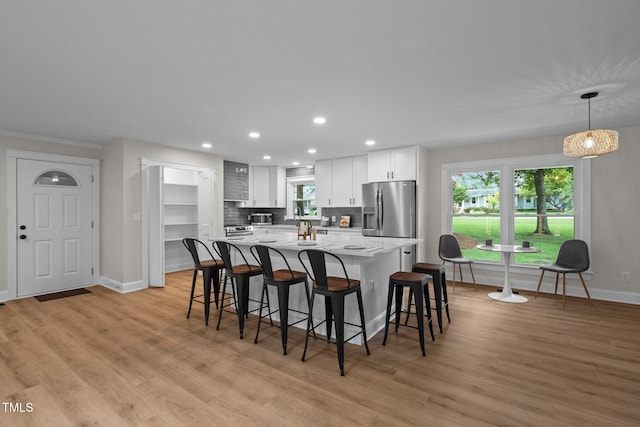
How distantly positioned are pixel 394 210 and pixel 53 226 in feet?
18.2

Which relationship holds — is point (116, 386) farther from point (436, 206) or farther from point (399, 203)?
point (436, 206)

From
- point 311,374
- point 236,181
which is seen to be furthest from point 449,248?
point 236,181

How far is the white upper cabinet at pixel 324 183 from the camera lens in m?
6.70

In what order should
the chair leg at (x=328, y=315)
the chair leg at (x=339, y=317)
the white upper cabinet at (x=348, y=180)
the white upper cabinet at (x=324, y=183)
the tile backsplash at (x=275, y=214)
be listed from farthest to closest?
the tile backsplash at (x=275, y=214) < the white upper cabinet at (x=324, y=183) < the white upper cabinet at (x=348, y=180) < the chair leg at (x=328, y=315) < the chair leg at (x=339, y=317)

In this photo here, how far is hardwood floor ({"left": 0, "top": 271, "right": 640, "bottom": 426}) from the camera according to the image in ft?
6.55

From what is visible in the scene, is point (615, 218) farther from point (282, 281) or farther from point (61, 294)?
point (61, 294)

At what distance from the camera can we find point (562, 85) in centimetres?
288

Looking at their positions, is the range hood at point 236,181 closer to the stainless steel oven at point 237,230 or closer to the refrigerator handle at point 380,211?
the stainless steel oven at point 237,230

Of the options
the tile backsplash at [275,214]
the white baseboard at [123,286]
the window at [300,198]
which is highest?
the window at [300,198]

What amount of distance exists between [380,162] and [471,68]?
325cm

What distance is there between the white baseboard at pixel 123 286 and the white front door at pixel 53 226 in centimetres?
41

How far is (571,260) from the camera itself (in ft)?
14.8

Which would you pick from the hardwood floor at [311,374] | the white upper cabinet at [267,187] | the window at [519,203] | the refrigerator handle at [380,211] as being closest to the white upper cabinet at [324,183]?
the white upper cabinet at [267,187]

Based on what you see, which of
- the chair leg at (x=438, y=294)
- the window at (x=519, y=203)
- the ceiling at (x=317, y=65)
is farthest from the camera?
the window at (x=519, y=203)
